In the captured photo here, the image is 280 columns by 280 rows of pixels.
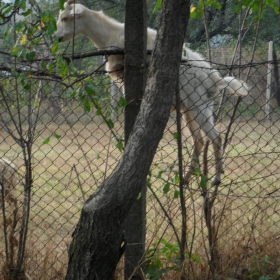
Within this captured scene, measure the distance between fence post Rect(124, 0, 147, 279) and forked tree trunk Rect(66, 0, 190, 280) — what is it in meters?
0.35

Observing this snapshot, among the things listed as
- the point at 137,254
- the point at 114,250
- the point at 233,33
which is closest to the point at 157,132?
the point at 114,250

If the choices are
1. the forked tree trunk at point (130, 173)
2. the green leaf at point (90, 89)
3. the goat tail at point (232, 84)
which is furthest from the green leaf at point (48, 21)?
the goat tail at point (232, 84)

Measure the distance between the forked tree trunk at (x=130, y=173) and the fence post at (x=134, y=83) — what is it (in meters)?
0.35

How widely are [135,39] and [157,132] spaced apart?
0.67 m

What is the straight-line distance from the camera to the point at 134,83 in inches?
111

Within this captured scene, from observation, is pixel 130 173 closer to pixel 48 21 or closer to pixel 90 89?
pixel 90 89

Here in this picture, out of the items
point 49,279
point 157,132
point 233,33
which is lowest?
point 49,279

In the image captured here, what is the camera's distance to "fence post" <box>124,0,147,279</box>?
273 centimetres

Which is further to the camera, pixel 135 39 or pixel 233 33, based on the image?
pixel 233 33

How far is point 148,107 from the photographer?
2361 mm

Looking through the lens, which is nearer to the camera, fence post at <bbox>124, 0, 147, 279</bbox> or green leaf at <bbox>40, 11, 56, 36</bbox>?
green leaf at <bbox>40, 11, 56, 36</bbox>

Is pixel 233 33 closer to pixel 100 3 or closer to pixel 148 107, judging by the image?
pixel 100 3

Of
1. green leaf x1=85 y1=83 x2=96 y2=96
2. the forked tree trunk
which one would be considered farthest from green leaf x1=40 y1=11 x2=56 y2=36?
the forked tree trunk

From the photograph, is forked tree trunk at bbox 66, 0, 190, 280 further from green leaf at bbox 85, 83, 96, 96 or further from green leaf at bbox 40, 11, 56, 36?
green leaf at bbox 40, 11, 56, 36
